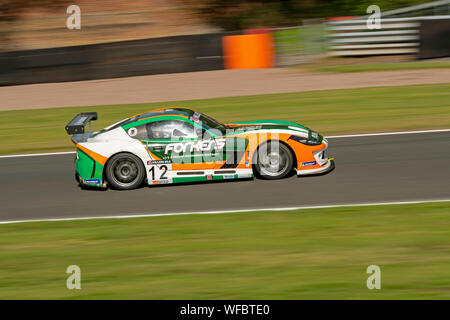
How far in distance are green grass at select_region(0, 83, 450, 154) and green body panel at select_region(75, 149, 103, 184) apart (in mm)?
3502

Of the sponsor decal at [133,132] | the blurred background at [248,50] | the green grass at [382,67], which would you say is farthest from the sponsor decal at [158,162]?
the green grass at [382,67]

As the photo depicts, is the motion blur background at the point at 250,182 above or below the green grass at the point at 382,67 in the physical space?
below

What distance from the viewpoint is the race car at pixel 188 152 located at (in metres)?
10.1

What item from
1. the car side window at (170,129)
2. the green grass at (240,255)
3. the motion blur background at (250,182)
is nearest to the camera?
the green grass at (240,255)

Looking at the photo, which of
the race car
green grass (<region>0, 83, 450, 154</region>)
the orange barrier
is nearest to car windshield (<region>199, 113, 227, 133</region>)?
the race car

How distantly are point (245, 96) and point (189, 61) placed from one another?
144 inches

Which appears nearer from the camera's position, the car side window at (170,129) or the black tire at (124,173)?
the car side window at (170,129)

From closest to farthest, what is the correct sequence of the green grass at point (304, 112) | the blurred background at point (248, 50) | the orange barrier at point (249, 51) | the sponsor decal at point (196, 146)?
the sponsor decal at point (196, 146) → the green grass at point (304, 112) → the blurred background at point (248, 50) → the orange barrier at point (249, 51)

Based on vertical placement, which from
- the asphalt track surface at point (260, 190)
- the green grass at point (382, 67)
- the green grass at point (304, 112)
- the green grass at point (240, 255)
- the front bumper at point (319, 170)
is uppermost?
the green grass at point (382, 67)

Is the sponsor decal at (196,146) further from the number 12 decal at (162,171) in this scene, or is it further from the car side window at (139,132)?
the car side window at (139,132)

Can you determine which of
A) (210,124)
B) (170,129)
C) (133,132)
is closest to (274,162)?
(210,124)

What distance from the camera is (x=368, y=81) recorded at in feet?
62.5

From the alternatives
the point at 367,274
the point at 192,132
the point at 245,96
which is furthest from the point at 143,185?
the point at 245,96
